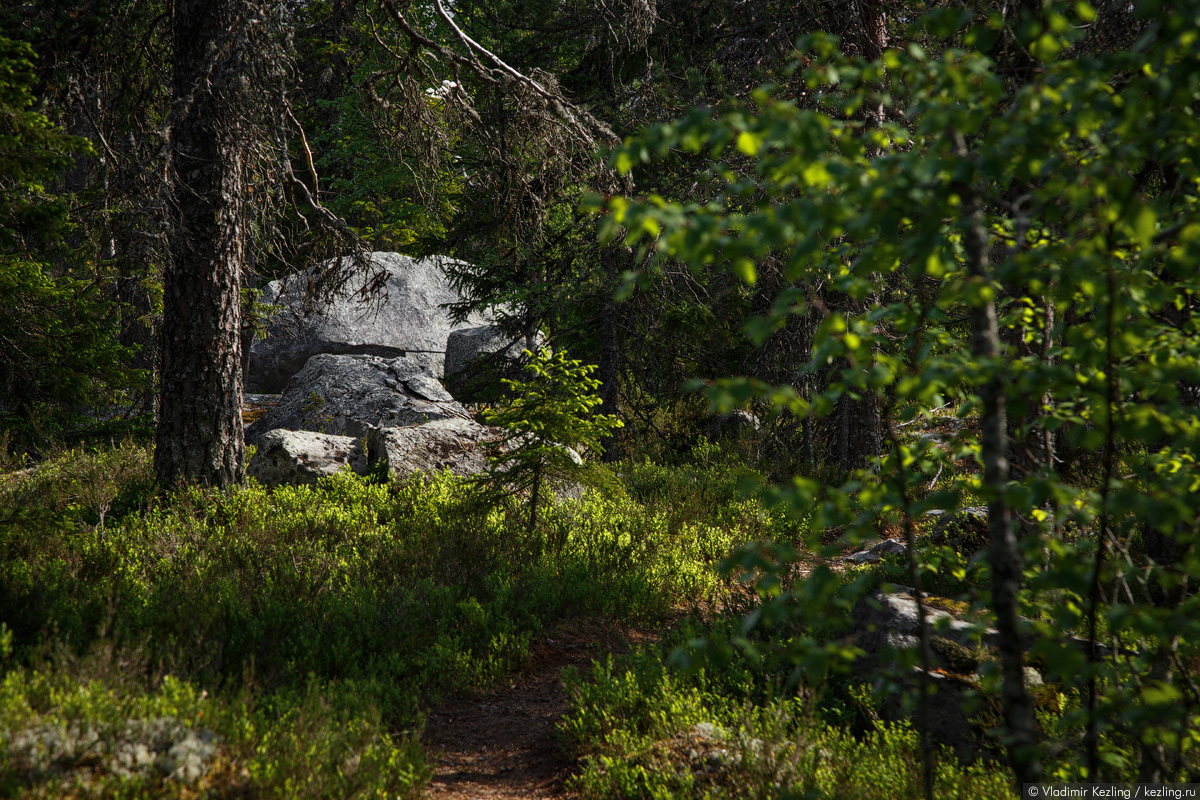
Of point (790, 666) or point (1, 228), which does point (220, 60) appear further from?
point (790, 666)

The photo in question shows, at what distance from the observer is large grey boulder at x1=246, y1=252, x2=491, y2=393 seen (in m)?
15.9

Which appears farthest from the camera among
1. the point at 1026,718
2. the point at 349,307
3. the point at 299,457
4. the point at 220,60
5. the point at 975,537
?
the point at 349,307

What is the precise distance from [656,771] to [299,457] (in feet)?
22.6

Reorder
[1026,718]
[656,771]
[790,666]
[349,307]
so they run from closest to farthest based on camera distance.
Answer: [1026,718] → [656,771] → [790,666] → [349,307]

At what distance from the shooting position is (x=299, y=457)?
8.77 meters

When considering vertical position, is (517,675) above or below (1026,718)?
below

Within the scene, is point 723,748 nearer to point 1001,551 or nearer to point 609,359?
point 1001,551

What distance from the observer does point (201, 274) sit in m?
6.96

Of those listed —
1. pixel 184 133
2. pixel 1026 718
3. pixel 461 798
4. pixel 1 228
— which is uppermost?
pixel 184 133

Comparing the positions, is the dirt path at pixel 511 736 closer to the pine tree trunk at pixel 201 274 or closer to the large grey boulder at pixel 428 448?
the large grey boulder at pixel 428 448

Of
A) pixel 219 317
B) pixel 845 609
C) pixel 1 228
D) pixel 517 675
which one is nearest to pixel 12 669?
pixel 1 228

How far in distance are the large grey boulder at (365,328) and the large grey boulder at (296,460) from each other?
5.92 m

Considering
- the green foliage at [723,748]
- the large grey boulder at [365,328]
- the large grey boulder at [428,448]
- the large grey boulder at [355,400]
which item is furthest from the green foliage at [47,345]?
the green foliage at [723,748]

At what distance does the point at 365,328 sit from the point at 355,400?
5.71 meters
